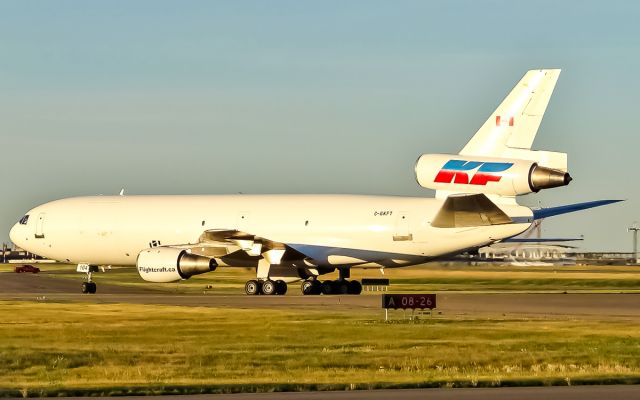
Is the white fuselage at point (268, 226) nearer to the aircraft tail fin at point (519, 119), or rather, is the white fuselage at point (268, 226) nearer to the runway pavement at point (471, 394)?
the aircraft tail fin at point (519, 119)

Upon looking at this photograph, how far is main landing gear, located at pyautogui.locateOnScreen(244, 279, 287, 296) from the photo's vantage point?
182ft

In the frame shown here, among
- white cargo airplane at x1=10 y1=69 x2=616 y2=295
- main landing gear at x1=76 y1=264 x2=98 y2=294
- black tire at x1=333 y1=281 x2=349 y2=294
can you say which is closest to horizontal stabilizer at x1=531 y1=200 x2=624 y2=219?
white cargo airplane at x1=10 y1=69 x2=616 y2=295

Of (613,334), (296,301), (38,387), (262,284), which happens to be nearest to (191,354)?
(38,387)

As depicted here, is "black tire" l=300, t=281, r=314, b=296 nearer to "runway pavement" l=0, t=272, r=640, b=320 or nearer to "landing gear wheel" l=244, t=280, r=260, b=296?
"runway pavement" l=0, t=272, r=640, b=320

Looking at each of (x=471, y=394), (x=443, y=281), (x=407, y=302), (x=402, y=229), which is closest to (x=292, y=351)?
(x=407, y=302)

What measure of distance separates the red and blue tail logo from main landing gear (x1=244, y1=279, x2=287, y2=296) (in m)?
11.1

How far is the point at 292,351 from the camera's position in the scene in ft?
97.1

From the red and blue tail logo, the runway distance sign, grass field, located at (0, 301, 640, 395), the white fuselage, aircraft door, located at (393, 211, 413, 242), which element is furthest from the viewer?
aircraft door, located at (393, 211, 413, 242)

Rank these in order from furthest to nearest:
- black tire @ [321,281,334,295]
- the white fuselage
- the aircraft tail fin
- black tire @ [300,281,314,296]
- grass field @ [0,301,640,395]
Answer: black tire @ [321,281,334,295]
black tire @ [300,281,314,296]
the white fuselage
the aircraft tail fin
grass field @ [0,301,640,395]

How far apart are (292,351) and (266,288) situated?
26.0 m

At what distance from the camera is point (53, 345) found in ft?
103

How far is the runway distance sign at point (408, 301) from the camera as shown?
38.0 meters

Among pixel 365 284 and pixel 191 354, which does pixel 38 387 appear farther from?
pixel 365 284

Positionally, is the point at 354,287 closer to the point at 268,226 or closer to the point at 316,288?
the point at 316,288
